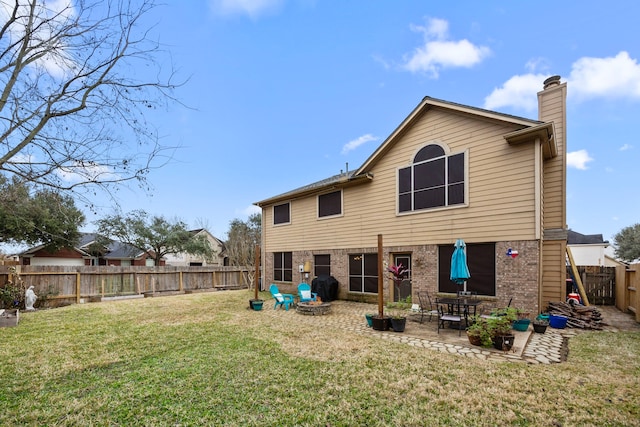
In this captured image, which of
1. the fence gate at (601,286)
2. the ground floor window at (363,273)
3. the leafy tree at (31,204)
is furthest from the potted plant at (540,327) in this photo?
the leafy tree at (31,204)

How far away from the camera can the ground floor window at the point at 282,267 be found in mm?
15264

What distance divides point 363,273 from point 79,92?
34.2ft

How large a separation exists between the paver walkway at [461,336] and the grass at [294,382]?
34 cm

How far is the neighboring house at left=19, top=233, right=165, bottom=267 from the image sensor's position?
27594 millimetres

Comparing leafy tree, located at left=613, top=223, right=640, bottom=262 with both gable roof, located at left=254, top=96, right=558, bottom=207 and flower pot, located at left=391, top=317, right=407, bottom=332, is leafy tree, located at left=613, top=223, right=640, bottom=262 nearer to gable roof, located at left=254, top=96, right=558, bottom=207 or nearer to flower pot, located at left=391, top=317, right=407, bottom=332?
gable roof, located at left=254, top=96, right=558, bottom=207

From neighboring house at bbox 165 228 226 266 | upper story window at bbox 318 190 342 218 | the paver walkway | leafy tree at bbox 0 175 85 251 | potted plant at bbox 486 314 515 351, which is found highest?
upper story window at bbox 318 190 342 218

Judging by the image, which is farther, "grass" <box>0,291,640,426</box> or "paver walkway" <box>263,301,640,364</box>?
"paver walkway" <box>263,301,640,364</box>

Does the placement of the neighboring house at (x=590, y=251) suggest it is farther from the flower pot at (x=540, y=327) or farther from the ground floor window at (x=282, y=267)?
the ground floor window at (x=282, y=267)

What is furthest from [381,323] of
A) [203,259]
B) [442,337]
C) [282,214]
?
[203,259]

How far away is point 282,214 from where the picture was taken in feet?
52.2

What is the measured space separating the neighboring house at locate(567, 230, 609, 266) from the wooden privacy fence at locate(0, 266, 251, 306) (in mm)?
27256

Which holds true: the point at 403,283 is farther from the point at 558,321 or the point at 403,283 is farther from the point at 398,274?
the point at 558,321

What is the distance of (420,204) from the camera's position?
34.0ft

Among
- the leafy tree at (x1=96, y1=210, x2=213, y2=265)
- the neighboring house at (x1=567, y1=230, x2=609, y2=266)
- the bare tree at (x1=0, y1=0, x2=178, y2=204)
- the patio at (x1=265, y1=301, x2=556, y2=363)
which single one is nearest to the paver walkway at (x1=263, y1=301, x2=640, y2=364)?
the patio at (x1=265, y1=301, x2=556, y2=363)
